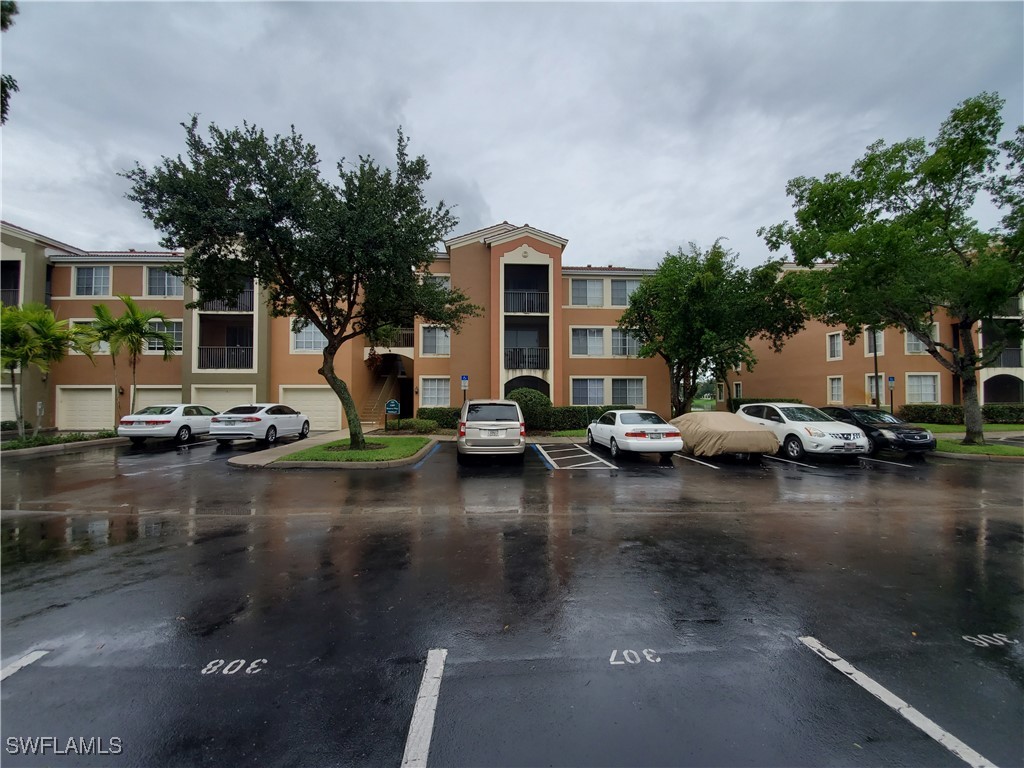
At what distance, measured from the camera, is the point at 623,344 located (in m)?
25.6

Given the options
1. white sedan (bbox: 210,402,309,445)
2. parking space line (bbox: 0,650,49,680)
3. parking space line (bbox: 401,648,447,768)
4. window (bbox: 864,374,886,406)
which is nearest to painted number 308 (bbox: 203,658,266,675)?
parking space line (bbox: 401,648,447,768)

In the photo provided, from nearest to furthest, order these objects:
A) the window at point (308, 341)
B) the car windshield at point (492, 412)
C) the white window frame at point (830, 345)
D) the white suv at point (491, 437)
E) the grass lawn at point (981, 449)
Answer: the white suv at point (491, 437) < the car windshield at point (492, 412) < the grass lawn at point (981, 449) < the window at point (308, 341) < the white window frame at point (830, 345)

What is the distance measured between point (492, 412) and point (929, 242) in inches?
586

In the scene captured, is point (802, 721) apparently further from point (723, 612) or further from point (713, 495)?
point (713, 495)

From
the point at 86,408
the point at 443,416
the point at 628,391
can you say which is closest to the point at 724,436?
the point at 628,391

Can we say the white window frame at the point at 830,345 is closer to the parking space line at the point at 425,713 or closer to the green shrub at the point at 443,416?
the green shrub at the point at 443,416

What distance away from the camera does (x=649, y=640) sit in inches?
138

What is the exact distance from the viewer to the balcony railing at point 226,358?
78.3 feet

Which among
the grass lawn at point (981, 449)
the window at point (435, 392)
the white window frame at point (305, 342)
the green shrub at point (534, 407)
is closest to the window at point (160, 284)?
the white window frame at point (305, 342)

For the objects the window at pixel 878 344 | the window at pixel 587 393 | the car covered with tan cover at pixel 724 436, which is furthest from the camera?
the window at pixel 878 344

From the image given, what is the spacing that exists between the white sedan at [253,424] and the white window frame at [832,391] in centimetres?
2971

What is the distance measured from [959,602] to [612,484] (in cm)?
585

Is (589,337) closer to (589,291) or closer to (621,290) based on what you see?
(589,291)
